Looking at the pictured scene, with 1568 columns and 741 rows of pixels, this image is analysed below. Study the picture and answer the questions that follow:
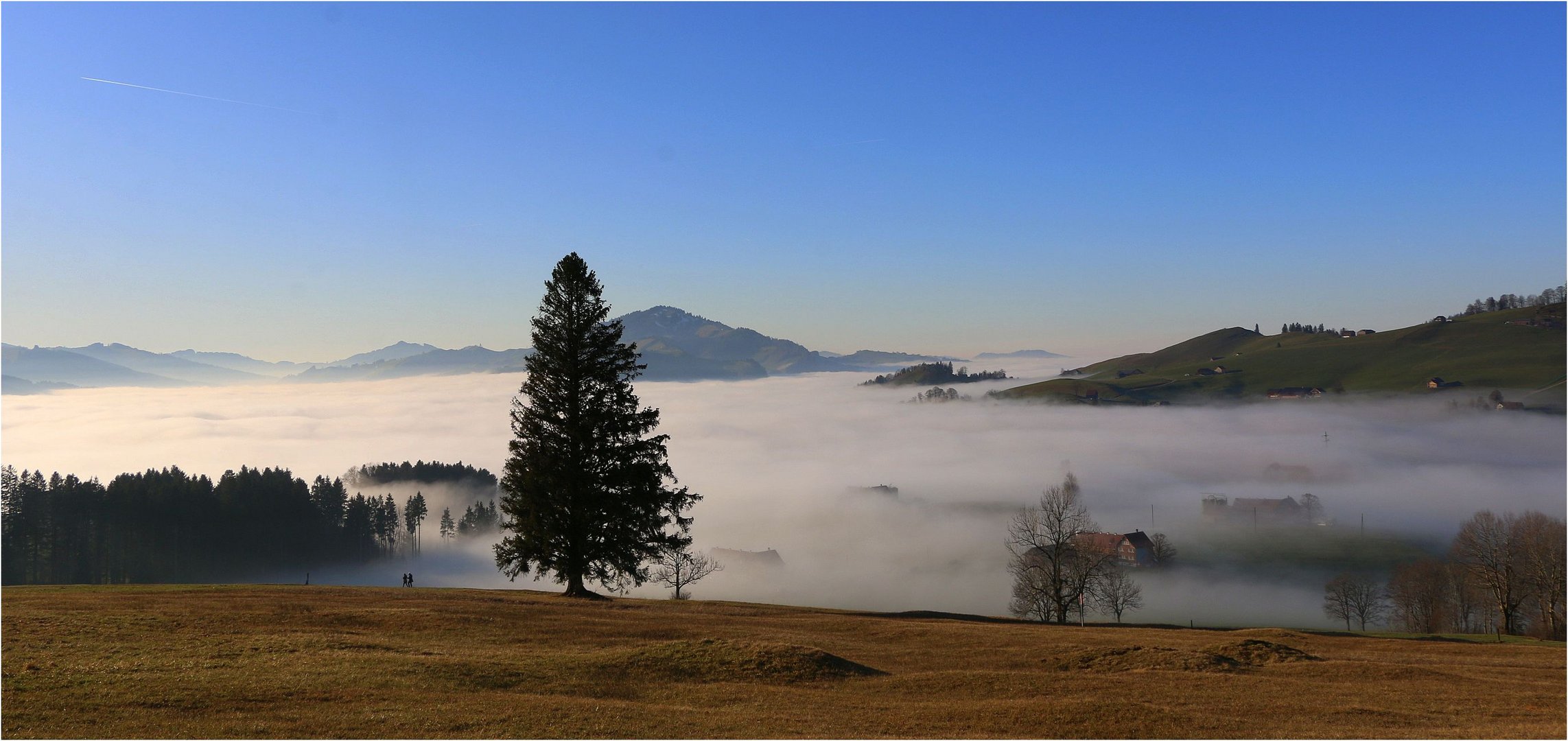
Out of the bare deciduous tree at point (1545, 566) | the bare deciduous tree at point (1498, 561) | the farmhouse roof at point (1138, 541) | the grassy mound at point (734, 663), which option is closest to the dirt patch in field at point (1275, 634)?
the grassy mound at point (734, 663)

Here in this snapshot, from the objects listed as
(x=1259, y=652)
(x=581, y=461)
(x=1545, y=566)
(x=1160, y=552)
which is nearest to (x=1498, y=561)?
(x=1545, y=566)

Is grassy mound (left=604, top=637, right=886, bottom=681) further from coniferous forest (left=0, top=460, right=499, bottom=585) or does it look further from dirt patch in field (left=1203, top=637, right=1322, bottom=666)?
coniferous forest (left=0, top=460, right=499, bottom=585)

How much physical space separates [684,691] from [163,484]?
139888 mm

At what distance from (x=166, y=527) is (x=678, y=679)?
13778cm

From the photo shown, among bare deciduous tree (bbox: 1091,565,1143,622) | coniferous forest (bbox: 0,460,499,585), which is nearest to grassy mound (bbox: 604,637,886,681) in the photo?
bare deciduous tree (bbox: 1091,565,1143,622)

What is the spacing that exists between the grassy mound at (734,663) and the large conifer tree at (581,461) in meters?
18.6

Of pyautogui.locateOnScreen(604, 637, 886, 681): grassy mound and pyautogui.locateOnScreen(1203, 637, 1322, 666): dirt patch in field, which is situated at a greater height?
pyautogui.locateOnScreen(604, 637, 886, 681): grassy mound

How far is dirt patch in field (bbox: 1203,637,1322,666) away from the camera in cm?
2775

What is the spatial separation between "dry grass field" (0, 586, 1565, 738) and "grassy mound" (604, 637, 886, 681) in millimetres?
88

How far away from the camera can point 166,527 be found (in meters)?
127

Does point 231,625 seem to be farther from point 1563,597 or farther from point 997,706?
point 1563,597

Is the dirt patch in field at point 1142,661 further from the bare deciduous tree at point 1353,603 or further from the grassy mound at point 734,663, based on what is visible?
the bare deciduous tree at point 1353,603

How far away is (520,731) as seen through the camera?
17406mm

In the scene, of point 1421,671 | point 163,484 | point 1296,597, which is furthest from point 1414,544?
point 163,484
